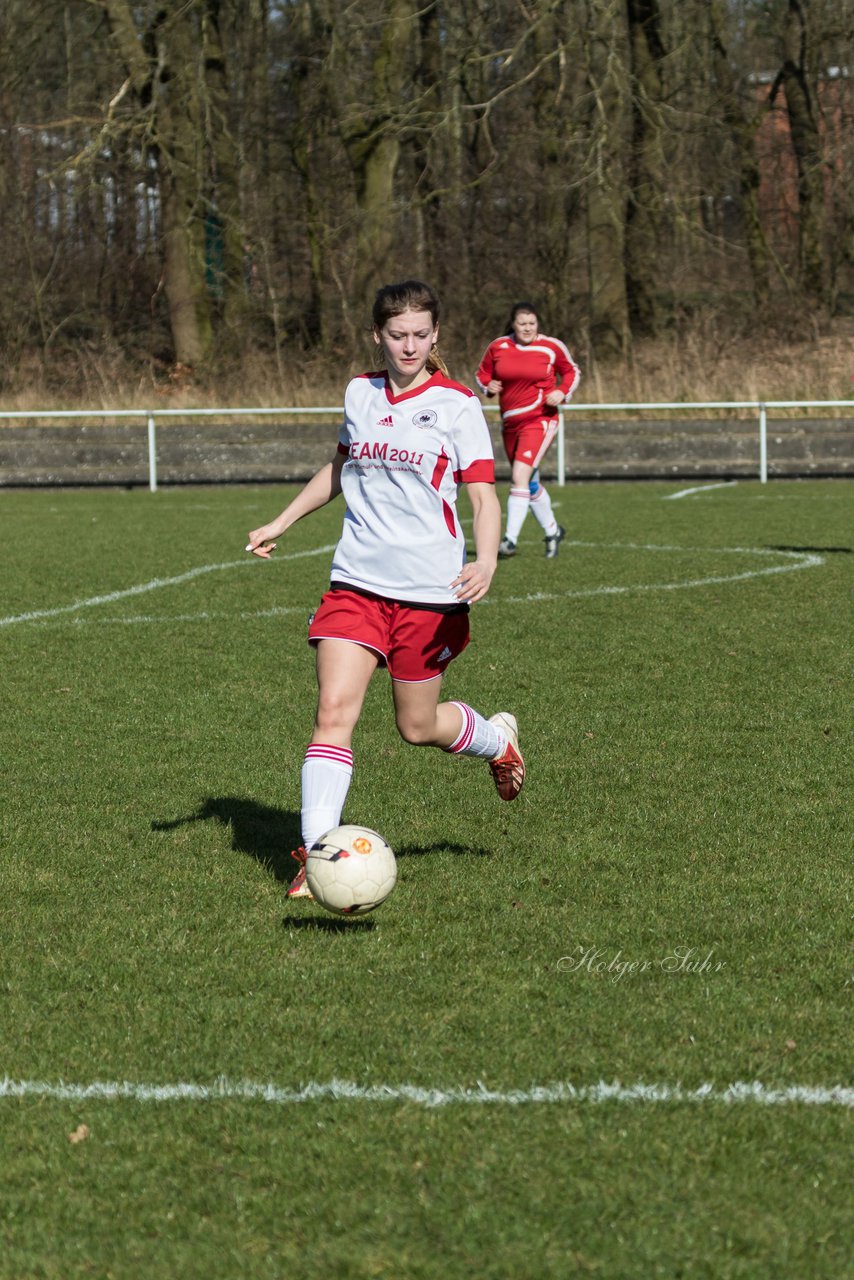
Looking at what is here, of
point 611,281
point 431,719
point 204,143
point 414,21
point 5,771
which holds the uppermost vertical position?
point 414,21

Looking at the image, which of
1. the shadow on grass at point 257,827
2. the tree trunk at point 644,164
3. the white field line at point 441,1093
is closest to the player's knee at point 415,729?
the shadow on grass at point 257,827

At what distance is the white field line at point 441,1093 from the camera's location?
3.40m

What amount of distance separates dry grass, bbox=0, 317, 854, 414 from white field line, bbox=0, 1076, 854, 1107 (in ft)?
80.4

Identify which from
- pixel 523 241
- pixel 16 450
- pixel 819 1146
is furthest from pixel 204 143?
pixel 819 1146

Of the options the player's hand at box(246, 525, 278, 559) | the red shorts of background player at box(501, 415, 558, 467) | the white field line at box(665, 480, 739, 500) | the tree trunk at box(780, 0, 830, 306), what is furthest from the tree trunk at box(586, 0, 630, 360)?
the player's hand at box(246, 525, 278, 559)

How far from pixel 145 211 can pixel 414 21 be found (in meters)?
9.56

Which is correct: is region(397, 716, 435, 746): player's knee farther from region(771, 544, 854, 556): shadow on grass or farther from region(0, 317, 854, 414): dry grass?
region(0, 317, 854, 414): dry grass

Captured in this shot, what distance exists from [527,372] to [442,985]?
10378 millimetres

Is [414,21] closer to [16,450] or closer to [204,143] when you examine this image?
[204,143]

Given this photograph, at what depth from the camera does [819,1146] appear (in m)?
3.18

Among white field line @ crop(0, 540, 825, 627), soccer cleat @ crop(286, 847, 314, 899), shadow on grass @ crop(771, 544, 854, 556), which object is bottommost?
shadow on grass @ crop(771, 544, 854, 556)

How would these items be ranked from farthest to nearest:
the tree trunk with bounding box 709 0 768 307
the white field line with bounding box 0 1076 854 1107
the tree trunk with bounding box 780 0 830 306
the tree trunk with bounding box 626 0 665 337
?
the tree trunk with bounding box 780 0 830 306, the tree trunk with bounding box 709 0 768 307, the tree trunk with bounding box 626 0 665 337, the white field line with bounding box 0 1076 854 1107

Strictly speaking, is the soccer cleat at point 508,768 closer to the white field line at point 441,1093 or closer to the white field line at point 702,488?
the white field line at point 441,1093

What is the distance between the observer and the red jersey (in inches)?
551
